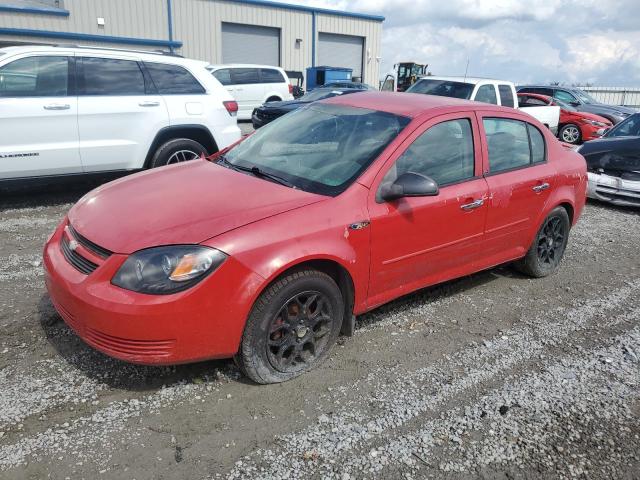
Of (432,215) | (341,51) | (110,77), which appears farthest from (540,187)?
(341,51)

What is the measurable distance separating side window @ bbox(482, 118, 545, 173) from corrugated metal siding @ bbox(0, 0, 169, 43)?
23389 mm

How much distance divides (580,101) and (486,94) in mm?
8216

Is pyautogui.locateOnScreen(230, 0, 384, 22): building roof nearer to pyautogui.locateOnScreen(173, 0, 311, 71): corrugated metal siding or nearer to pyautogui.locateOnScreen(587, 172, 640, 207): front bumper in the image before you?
pyautogui.locateOnScreen(173, 0, 311, 71): corrugated metal siding

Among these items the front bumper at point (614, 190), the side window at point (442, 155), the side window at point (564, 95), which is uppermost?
the side window at point (564, 95)

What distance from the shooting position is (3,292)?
13.5 ft

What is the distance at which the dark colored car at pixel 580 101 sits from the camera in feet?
54.2

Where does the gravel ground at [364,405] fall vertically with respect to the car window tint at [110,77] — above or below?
below

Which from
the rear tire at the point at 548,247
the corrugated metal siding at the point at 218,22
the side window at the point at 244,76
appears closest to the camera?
the rear tire at the point at 548,247

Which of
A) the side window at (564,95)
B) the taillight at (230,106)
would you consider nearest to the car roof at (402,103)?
the taillight at (230,106)

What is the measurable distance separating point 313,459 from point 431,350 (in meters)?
1.37

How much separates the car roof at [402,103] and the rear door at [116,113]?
10.6ft

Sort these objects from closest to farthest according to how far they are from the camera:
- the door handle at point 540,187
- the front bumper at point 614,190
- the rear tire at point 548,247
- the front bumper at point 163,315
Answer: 1. the front bumper at point 163,315
2. the door handle at point 540,187
3. the rear tire at point 548,247
4. the front bumper at point 614,190

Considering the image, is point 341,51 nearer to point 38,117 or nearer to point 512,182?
point 38,117

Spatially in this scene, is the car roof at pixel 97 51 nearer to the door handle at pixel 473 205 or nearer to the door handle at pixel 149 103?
the door handle at pixel 149 103
